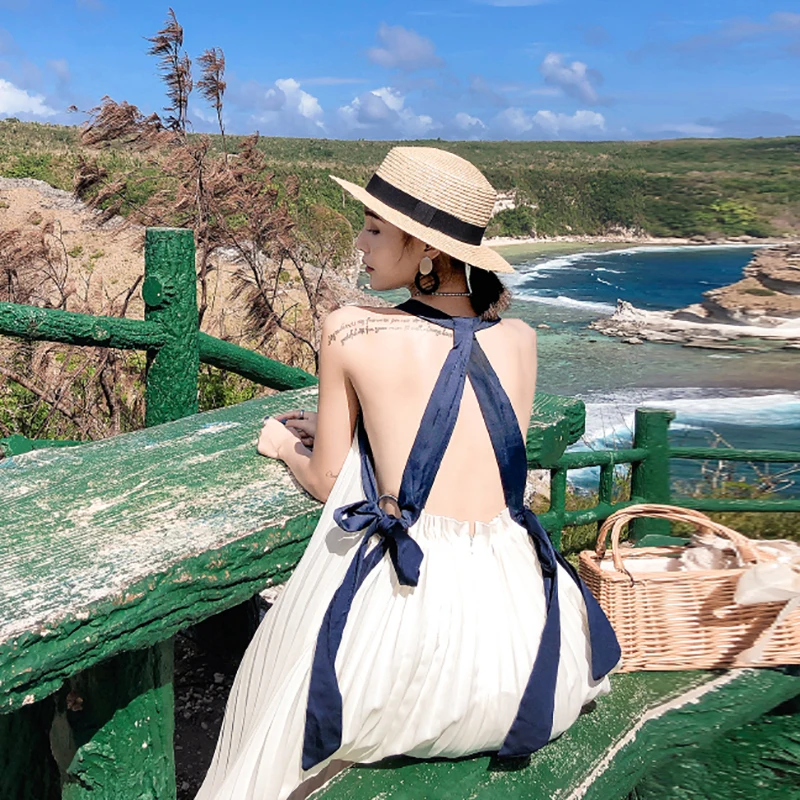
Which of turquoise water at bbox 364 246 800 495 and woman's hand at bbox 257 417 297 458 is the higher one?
woman's hand at bbox 257 417 297 458

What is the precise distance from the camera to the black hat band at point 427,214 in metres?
1.52

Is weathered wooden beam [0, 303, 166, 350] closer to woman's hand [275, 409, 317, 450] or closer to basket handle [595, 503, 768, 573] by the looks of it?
woman's hand [275, 409, 317, 450]

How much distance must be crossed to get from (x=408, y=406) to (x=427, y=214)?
0.32 meters

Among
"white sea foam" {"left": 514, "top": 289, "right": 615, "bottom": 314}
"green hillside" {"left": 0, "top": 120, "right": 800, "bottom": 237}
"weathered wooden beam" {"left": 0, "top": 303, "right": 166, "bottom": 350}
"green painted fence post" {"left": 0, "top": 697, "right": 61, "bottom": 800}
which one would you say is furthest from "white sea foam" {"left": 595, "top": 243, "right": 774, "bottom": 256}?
"green painted fence post" {"left": 0, "top": 697, "right": 61, "bottom": 800}

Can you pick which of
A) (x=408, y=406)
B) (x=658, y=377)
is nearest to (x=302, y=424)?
(x=408, y=406)

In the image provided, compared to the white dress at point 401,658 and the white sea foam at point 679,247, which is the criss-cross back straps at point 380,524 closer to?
the white dress at point 401,658

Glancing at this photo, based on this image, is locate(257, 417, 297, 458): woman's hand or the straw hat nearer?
the straw hat

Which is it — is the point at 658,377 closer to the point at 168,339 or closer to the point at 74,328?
the point at 168,339

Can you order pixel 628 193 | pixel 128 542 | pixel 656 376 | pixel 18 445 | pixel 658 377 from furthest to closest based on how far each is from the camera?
pixel 628 193 → pixel 656 376 → pixel 658 377 → pixel 18 445 → pixel 128 542

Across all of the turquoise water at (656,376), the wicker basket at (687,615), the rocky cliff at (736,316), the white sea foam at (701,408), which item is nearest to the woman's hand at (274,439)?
the wicker basket at (687,615)

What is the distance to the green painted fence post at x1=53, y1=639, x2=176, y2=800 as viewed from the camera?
135 centimetres

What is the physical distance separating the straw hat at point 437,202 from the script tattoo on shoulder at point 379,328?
0.12 meters

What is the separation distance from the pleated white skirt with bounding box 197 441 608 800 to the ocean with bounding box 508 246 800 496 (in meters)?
3.83

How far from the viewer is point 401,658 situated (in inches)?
52.7
